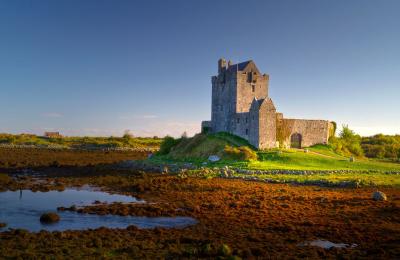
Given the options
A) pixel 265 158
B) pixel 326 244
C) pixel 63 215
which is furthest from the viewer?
pixel 265 158

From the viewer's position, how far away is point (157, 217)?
20703mm

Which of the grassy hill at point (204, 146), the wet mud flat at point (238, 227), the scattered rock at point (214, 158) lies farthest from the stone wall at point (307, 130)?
the wet mud flat at point (238, 227)

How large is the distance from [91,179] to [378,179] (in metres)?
28.1

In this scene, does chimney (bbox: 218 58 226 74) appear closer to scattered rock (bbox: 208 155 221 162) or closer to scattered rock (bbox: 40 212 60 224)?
scattered rock (bbox: 208 155 221 162)

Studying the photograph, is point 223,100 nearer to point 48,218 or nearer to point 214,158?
point 214,158

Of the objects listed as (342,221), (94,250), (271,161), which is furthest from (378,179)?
(94,250)

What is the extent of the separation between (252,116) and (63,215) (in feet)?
113

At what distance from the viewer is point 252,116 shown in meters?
51.2

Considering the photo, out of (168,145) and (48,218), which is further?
(168,145)

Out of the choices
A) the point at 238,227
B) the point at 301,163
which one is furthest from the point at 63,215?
the point at 301,163

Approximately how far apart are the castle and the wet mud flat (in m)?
19.3

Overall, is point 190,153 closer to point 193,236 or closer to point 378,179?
point 378,179

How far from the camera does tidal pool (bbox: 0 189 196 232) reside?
18.7 metres

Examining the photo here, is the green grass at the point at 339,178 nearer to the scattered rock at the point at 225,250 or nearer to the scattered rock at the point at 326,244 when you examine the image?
the scattered rock at the point at 326,244
